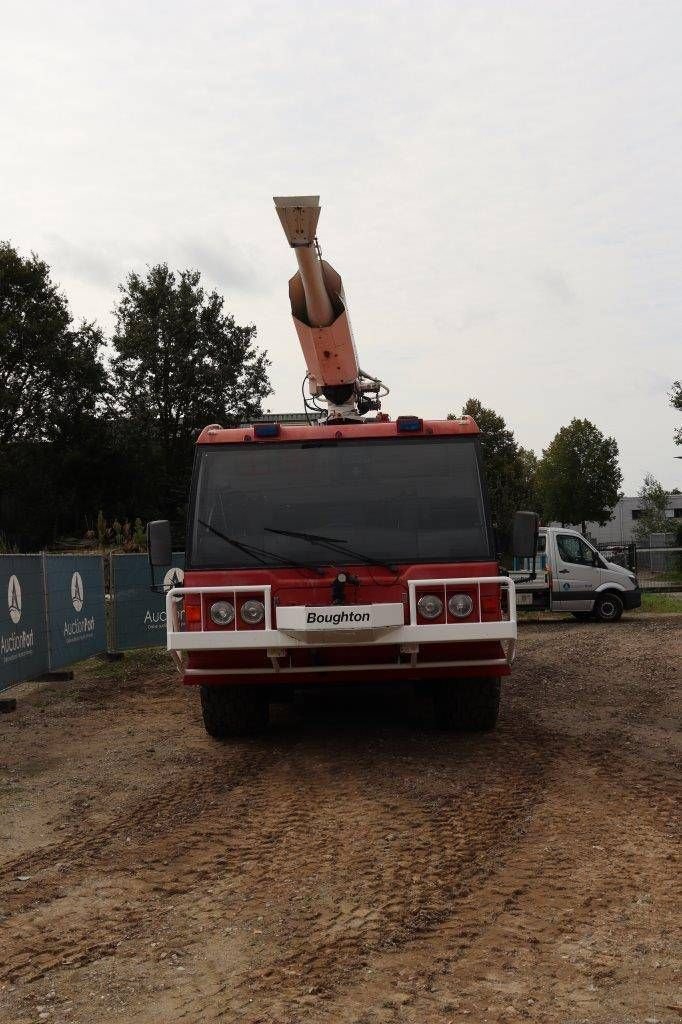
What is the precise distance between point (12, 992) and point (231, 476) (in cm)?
464

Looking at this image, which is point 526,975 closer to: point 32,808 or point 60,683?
point 32,808

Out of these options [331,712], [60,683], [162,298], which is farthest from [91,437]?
[331,712]

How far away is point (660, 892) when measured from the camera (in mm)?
4688

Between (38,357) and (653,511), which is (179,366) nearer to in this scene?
(38,357)

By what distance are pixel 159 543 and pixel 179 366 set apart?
41.9 metres

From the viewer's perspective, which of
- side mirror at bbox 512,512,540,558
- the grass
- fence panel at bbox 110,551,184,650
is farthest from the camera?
the grass

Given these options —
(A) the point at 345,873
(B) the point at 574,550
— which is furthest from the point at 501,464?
(A) the point at 345,873

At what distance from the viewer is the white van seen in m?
20.9

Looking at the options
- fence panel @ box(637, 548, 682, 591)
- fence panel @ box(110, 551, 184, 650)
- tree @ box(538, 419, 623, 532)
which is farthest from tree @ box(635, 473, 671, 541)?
fence panel @ box(110, 551, 184, 650)

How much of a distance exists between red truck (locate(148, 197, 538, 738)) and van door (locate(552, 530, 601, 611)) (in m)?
13.0

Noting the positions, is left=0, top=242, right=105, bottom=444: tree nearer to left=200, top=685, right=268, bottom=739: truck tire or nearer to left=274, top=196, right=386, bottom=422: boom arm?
left=274, top=196, right=386, bottom=422: boom arm

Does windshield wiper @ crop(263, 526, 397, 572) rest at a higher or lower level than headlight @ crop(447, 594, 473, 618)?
higher

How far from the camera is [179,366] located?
49125 millimetres

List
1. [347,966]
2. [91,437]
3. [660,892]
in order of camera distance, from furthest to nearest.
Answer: [91,437] → [660,892] → [347,966]
